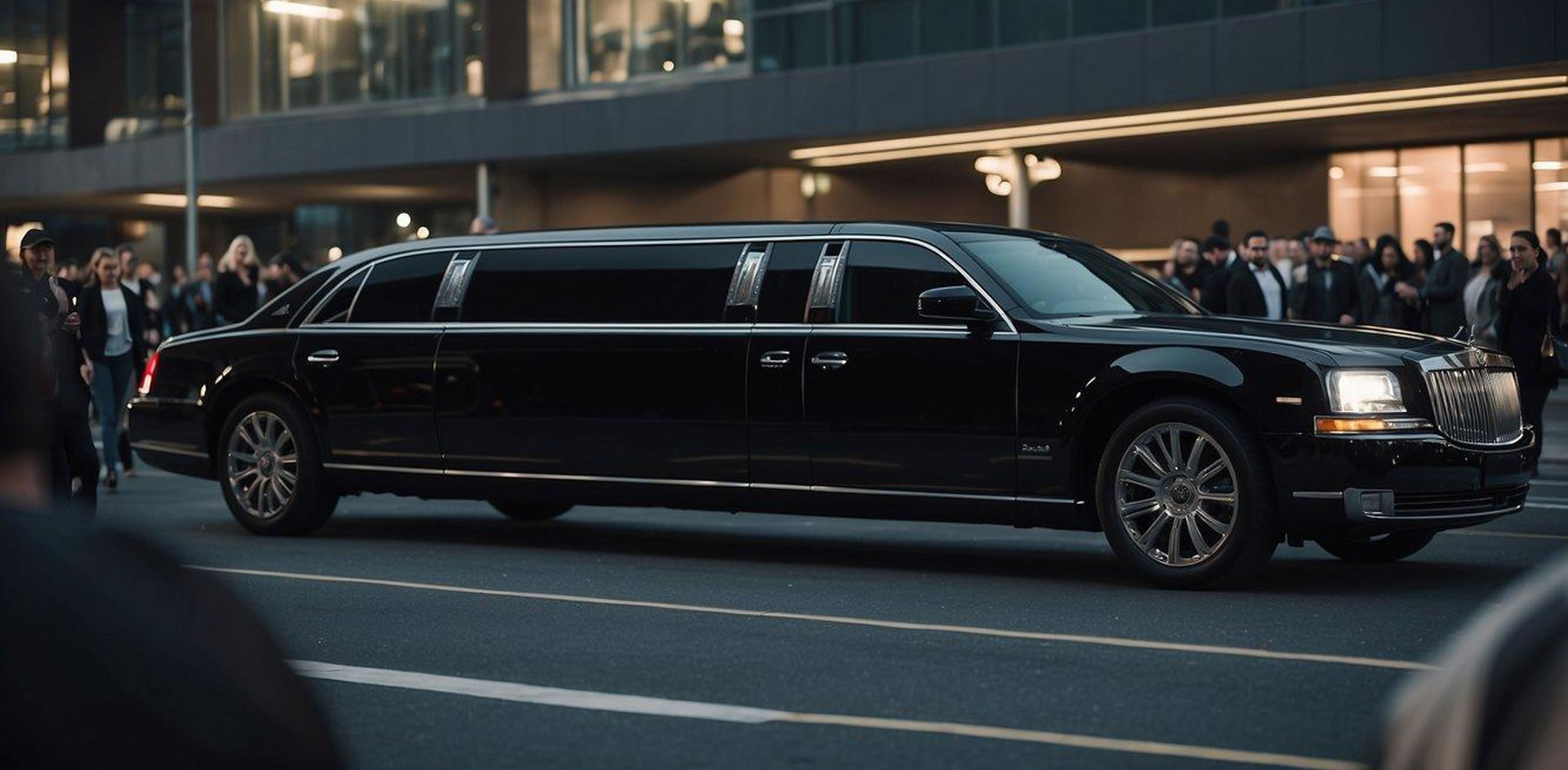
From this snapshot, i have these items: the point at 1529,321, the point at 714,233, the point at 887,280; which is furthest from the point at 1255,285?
the point at 887,280

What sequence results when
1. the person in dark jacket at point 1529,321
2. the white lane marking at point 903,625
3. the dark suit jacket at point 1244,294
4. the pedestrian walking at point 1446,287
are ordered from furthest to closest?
the pedestrian walking at point 1446,287 → the dark suit jacket at point 1244,294 → the person in dark jacket at point 1529,321 → the white lane marking at point 903,625

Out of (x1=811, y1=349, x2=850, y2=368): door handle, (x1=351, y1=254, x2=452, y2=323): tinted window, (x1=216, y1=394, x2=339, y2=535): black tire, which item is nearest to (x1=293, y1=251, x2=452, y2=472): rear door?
(x1=351, y1=254, x2=452, y2=323): tinted window

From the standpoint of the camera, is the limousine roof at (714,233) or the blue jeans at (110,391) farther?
the blue jeans at (110,391)

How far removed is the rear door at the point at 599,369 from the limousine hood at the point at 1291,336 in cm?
171

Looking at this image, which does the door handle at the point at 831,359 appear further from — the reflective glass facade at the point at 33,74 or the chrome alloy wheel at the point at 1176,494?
the reflective glass facade at the point at 33,74

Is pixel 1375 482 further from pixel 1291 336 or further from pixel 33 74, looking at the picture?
pixel 33 74

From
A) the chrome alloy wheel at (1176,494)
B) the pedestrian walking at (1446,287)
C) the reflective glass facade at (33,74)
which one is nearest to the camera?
the chrome alloy wheel at (1176,494)

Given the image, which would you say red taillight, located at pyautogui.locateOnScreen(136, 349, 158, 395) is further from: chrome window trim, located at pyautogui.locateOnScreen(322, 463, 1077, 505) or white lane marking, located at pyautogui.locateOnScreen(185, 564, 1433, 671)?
white lane marking, located at pyautogui.locateOnScreen(185, 564, 1433, 671)

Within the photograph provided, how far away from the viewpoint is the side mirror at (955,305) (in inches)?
376

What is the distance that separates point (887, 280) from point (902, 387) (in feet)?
1.85

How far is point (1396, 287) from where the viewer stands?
2056cm

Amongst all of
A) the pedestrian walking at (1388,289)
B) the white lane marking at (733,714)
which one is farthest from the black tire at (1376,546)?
the pedestrian walking at (1388,289)

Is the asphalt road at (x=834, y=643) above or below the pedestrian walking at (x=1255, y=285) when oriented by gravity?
below

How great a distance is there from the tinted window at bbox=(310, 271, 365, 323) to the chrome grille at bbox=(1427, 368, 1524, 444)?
575 centimetres
